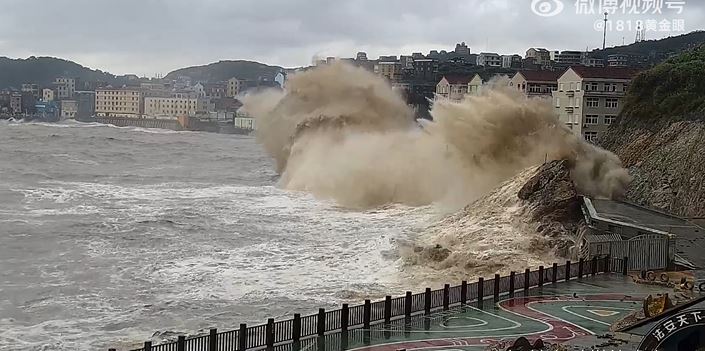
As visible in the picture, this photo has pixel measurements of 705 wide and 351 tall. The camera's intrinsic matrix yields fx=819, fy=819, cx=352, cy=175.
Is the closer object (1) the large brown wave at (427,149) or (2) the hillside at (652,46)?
(1) the large brown wave at (427,149)

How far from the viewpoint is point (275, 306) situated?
2186 centimetres

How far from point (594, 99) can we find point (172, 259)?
47.4 metres

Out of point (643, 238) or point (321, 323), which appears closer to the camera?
point (321, 323)

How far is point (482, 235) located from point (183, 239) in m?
11.9

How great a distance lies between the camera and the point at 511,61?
547ft

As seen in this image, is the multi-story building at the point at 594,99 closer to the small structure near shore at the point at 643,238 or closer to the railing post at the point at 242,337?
the small structure near shore at the point at 643,238

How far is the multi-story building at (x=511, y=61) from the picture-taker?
161 meters

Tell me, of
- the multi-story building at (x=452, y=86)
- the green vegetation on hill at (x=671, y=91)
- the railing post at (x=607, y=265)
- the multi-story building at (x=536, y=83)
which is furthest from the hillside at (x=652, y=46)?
the railing post at (x=607, y=265)

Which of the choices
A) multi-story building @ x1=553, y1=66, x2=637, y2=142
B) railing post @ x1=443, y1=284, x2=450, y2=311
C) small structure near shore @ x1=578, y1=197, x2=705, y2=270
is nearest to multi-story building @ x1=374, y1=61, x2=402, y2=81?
multi-story building @ x1=553, y1=66, x2=637, y2=142

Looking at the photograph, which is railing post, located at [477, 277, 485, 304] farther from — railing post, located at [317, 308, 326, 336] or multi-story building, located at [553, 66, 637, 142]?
multi-story building, located at [553, 66, 637, 142]

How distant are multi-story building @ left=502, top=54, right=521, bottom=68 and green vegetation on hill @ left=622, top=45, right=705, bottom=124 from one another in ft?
352

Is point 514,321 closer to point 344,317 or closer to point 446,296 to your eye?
point 446,296

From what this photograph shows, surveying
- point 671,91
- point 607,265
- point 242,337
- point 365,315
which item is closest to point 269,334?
point 242,337

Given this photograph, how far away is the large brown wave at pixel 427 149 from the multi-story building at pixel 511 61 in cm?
9673
